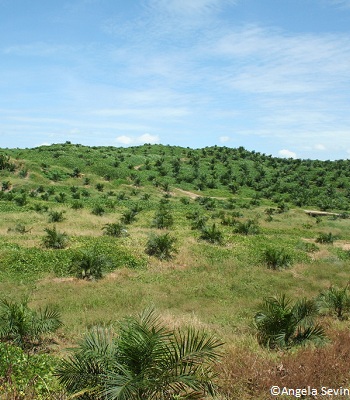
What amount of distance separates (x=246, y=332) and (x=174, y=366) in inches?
223

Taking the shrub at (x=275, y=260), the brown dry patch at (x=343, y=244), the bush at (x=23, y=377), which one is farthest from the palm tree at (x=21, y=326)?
the brown dry patch at (x=343, y=244)

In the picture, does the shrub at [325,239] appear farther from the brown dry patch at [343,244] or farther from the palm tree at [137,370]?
the palm tree at [137,370]

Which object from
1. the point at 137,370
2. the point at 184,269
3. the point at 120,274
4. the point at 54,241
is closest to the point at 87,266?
the point at 120,274

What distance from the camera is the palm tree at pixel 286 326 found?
891 centimetres

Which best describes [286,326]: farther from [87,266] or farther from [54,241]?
[54,241]

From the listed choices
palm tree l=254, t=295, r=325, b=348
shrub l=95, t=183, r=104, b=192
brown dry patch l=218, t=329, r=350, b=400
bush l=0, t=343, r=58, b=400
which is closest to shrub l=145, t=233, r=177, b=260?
palm tree l=254, t=295, r=325, b=348

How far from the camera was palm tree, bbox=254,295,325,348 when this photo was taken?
8914 mm

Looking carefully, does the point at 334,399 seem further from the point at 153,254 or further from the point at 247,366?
the point at 153,254

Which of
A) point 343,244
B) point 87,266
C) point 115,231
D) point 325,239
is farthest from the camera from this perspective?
point 343,244

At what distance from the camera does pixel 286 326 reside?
9.36 metres

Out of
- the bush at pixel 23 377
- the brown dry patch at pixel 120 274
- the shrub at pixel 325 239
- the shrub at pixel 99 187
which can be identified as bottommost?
the brown dry patch at pixel 120 274

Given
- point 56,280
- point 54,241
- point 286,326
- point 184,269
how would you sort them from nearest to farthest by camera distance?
point 286,326 < point 56,280 < point 184,269 < point 54,241

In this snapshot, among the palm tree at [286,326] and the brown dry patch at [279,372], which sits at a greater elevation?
the brown dry patch at [279,372]

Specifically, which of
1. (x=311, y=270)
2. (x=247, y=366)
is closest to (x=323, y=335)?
(x=247, y=366)
